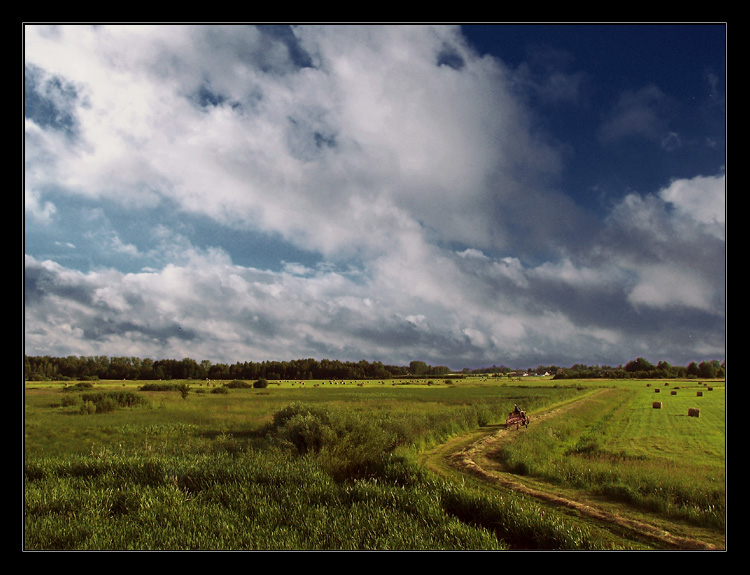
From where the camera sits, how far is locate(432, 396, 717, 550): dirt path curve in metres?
10.3

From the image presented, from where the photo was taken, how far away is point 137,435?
99.0 ft

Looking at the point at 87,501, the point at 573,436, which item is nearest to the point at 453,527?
the point at 87,501

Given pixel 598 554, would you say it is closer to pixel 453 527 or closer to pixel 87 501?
pixel 453 527

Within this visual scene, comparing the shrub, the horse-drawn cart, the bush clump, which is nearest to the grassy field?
the horse-drawn cart

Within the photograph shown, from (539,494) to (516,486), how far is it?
47.6 inches

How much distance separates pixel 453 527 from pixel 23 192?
11230mm

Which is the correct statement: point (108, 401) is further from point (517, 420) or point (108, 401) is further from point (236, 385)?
point (236, 385)

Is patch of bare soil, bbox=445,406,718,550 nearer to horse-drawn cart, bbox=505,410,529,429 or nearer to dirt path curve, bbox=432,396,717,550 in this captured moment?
dirt path curve, bbox=432,396,717,550

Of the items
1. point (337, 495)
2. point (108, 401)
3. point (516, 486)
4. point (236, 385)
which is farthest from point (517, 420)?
point (236, 385)

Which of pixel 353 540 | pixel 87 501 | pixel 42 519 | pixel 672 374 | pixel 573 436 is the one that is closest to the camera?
pixel 353 540

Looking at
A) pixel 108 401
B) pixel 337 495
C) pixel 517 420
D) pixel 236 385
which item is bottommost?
pixel 236 385

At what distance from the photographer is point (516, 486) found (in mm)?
15516

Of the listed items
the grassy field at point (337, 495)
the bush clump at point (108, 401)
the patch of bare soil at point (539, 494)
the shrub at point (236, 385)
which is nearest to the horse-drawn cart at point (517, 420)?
the grassy field at point (337, 495)

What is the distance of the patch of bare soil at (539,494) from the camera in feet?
33.6
